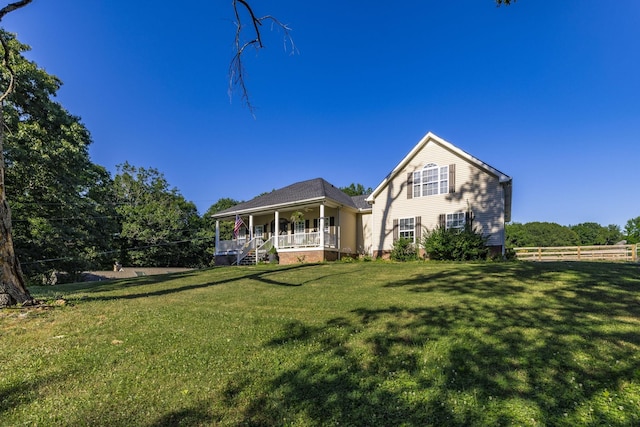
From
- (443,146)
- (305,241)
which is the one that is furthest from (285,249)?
(443,146)

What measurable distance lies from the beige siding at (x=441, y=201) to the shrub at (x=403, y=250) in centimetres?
103

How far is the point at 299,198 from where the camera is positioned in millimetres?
19422

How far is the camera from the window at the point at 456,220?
15914mm

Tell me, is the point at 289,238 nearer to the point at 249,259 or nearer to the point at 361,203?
the point at 249,259

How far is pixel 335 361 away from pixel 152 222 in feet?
108

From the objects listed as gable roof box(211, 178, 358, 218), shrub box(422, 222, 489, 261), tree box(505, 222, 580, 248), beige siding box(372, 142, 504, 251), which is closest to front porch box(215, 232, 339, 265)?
gable roof box(211, 178, 358, 218)

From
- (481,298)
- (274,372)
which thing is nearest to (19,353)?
(274,372)

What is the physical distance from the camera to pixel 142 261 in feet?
107

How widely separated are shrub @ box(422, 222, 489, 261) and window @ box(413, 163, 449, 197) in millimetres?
2412

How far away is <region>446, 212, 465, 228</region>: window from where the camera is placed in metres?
15.9

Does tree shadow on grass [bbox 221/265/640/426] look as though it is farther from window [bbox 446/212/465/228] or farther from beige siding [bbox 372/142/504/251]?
window [bbox 446/212/465/228]

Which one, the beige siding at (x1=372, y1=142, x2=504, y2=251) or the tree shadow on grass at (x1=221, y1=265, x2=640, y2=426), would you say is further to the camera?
the beige siding at (x1=372, y1=142, x2=504, y2=251)

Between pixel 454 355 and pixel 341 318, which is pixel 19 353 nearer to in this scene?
pixel 341 318

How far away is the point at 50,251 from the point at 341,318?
66.4 ft
